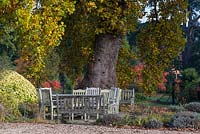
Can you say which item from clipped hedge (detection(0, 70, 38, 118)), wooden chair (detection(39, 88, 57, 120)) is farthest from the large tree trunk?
wooden chair (detection(39, 88, 57, 120))

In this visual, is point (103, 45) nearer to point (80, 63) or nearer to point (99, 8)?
point (99, 8)

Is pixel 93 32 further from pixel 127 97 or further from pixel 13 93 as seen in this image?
pixel 13 93

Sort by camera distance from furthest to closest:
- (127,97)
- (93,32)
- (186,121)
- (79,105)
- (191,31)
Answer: (191,31), (127,97), (93,32), (79,105), (186,121)

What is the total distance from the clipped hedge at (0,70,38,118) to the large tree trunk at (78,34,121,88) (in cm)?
381

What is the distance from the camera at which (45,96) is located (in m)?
14.2

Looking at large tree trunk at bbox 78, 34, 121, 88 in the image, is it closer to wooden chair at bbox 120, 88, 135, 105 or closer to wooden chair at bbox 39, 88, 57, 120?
wooden chair at bbox 120, 88, 135, 105

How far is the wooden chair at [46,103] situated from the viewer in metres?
13.9

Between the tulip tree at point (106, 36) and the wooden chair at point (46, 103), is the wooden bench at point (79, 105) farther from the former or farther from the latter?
the tulip tree at point (106, 36)

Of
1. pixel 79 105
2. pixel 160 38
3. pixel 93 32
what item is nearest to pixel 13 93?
pixel 79 105

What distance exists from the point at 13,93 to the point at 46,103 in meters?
1.06

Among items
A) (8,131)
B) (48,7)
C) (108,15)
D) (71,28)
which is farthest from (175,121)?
(71,28)

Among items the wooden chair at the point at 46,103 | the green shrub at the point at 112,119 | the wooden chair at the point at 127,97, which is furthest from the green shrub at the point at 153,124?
the wooden chair at the point at 127,97

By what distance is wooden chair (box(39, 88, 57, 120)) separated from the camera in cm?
1390

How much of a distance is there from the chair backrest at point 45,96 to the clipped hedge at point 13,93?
1.40 feet
